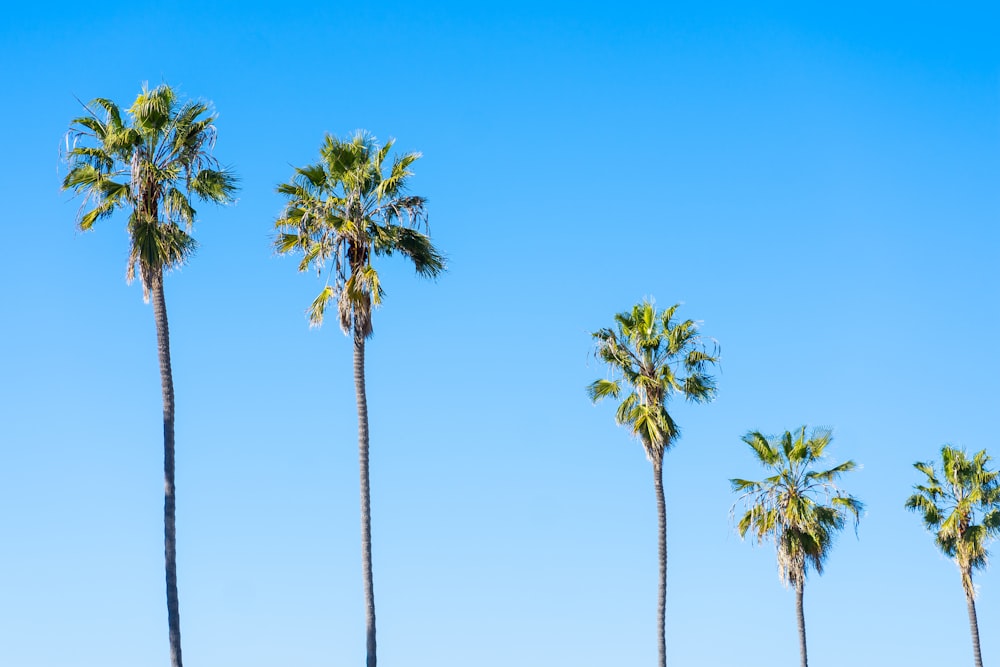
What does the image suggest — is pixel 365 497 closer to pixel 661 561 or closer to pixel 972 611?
pixel 661 561

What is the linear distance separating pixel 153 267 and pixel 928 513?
40.5 meters

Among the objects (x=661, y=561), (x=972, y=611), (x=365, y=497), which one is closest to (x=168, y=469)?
(x=365, y=497)

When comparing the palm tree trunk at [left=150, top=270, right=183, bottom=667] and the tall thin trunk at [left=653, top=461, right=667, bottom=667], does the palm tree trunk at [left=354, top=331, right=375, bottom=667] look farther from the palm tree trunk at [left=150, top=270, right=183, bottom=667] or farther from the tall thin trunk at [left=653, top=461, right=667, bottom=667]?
the tall thin trunk at [left=653, top=461, right=667, bottom=667]

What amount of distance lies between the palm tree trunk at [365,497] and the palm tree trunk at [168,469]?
5.16 m

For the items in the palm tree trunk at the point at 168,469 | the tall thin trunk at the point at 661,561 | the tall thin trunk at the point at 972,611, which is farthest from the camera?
the tall thin trunk at the point at 972,611

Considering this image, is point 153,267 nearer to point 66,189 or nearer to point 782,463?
point 66,189

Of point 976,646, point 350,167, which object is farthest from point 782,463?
point 350,167

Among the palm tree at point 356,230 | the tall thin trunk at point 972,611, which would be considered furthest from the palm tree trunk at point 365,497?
the tall thin trunk at point 972,611

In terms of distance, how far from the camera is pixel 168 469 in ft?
122

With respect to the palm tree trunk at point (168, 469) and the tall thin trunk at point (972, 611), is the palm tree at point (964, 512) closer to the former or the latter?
the tall thin trunk at point (972, 611)

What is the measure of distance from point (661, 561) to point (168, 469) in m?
18.3

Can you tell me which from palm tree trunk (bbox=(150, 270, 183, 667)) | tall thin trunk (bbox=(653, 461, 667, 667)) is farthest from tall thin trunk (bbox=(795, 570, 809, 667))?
palm tree trunk (bbox=(150, 270, 183, 667))

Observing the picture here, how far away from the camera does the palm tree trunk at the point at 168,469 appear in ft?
119

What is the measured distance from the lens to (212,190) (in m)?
39.7
